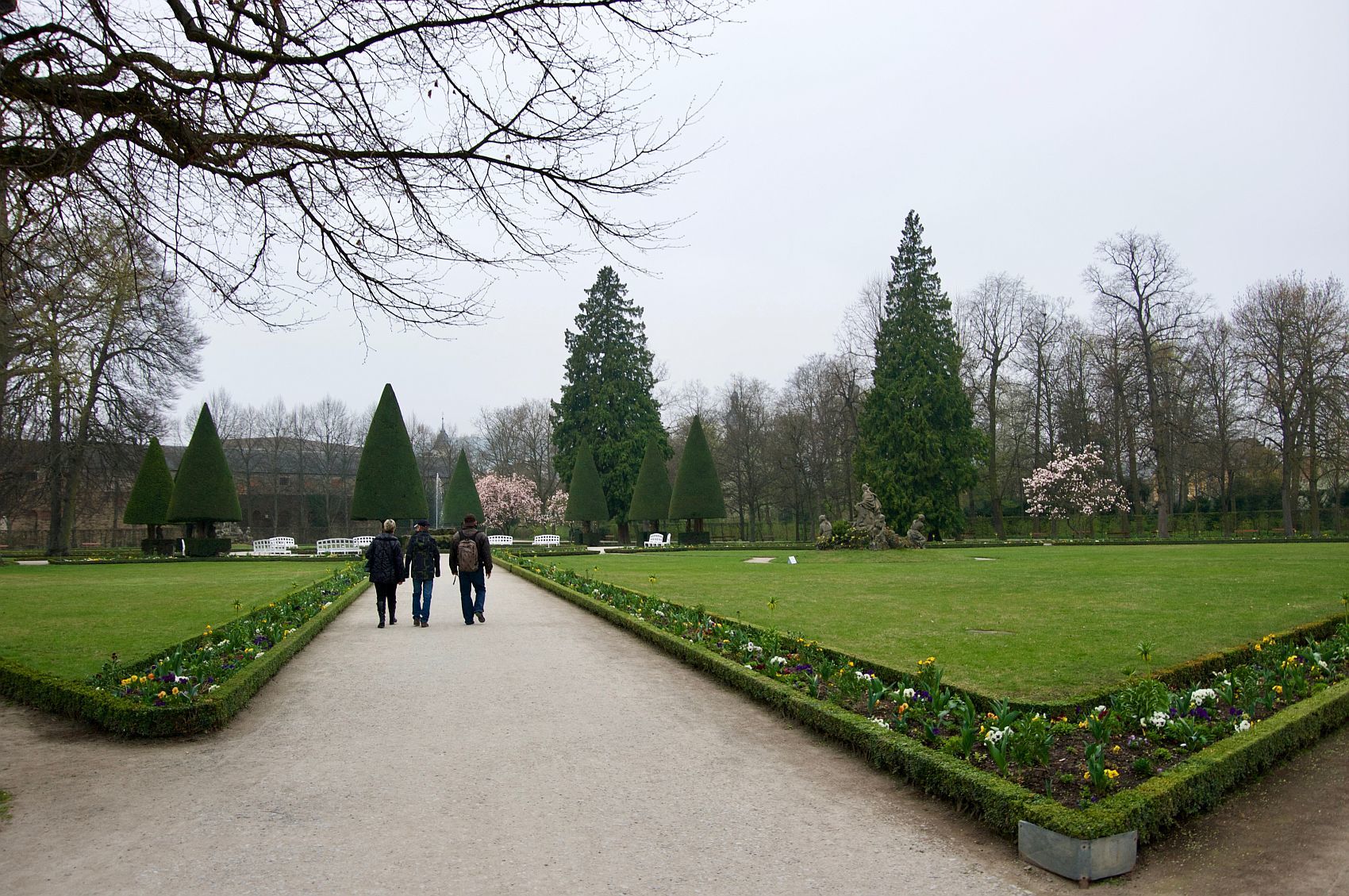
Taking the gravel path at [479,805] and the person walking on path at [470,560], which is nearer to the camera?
the gravel path at [479,805]

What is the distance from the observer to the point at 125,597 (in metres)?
15.6

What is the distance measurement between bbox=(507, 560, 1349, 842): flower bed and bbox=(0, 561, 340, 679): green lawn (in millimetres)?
6399

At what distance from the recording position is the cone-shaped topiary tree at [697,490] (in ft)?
132

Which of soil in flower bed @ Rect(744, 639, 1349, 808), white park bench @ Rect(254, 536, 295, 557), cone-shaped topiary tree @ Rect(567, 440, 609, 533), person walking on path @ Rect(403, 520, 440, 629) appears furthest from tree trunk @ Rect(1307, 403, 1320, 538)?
white park bench @ Rect(254, 536, 295, 557)

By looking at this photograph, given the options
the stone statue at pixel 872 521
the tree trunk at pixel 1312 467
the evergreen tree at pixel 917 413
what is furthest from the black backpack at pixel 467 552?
the tree trunk at pixel 1312 467

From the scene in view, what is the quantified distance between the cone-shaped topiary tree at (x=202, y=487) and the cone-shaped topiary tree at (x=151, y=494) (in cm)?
141

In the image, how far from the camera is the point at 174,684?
7.09 m

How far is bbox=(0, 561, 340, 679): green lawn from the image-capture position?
9445mm

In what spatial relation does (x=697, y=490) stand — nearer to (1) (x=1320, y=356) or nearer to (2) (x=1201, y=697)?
(1) (x=1320, y=356)

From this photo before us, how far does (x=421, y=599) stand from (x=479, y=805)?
8.52 meters

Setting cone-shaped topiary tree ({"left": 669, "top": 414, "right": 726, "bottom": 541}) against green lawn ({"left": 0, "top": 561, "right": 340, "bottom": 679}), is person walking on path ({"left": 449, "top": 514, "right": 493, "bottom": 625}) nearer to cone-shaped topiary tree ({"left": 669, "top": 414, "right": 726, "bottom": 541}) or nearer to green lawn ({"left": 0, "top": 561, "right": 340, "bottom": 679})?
green lawn ({"left": 0, "top": 561, "right": 340, "bottom": 679})

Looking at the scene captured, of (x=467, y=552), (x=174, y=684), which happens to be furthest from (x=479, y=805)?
(x=467, y=552)

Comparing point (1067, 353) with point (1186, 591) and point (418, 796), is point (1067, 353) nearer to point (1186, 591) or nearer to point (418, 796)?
point (1186, 591)

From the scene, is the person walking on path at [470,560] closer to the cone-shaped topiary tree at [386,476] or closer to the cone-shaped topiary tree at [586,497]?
the cone-shaped topiary tree at [386,476]
